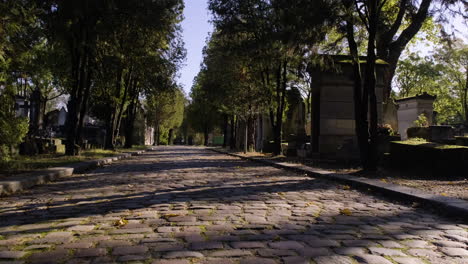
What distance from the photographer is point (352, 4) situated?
1249cm

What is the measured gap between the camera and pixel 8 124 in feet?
32.0

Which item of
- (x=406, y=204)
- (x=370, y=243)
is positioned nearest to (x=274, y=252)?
(x=370, y=243)

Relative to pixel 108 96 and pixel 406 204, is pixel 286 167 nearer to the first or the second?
pixel 406 204

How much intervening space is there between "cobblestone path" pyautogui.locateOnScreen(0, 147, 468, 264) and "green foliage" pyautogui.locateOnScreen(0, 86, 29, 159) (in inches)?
104

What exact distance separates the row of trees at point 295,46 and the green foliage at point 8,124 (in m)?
8.25

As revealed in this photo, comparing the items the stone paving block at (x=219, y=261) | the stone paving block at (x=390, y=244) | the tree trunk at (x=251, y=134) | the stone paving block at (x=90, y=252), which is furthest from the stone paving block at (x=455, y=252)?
the tree trunk at (x=251, y=134)

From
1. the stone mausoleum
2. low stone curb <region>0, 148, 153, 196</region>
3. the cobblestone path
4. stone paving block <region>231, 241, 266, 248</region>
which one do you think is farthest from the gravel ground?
low stone curb <region>0, 148, 153, 196</region>

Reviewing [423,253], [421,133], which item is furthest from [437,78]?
[423,253]

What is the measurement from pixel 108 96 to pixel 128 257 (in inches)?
997

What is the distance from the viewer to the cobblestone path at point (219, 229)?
363 centimetres

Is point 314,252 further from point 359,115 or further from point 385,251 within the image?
point 359,115

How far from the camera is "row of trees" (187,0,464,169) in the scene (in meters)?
12.3

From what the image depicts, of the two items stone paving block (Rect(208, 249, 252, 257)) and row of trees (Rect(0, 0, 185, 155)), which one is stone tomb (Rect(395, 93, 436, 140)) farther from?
stone paving block (Rect(208, 249, 252, 257))

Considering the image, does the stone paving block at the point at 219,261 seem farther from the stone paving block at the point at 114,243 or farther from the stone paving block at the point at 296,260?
the stone paving block at the point at 114,243
